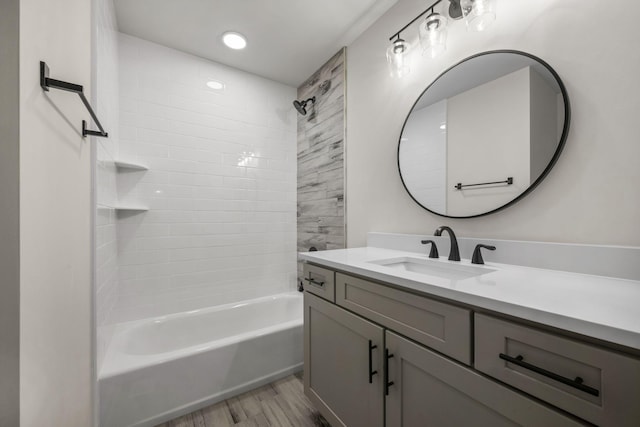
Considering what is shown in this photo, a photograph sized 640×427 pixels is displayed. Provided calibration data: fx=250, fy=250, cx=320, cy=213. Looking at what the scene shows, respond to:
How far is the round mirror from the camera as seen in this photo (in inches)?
40.0

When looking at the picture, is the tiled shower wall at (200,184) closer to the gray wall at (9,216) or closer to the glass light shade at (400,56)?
the glass light shade at (400,56)

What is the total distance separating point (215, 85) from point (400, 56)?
1601 mm

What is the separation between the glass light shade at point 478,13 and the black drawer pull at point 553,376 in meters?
1.35

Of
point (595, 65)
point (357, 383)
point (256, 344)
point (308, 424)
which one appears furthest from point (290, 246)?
point (595, 65)

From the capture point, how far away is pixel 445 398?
0.75m

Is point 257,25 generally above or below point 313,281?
above

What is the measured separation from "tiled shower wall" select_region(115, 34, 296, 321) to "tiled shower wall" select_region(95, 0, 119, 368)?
149 millimetres

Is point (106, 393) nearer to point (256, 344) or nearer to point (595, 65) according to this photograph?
point (256, 344)

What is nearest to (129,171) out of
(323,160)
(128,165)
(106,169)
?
(128,165)

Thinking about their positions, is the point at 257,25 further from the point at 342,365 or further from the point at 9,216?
the point at 342,365

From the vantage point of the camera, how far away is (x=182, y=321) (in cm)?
203

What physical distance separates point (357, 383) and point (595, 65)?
1.51 metres

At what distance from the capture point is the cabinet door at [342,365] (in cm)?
97

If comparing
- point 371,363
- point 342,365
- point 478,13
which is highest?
point 478,13
